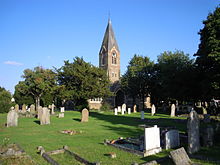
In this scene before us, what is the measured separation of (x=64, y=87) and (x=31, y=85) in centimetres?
559

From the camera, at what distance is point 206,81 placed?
60.8 ft

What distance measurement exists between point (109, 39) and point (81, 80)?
87.0 ft

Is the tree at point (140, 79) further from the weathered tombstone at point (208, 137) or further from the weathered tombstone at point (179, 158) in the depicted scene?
the weathered tombstone at point (179, 158)

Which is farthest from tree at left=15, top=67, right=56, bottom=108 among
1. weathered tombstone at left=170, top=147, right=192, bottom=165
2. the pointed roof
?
weathered tombstone at left=170, top=147, right=192, bottom=165

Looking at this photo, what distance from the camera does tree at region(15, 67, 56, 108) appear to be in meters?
31.3

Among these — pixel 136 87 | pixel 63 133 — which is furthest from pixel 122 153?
pixel 136 87

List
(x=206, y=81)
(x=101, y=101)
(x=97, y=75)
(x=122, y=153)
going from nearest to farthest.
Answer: (x=122, y=153)
(x=206, y=81)
(x=97, y=75)
(x=101, y=101)

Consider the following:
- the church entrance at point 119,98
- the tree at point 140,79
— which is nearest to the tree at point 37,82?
the tree at point 140,79

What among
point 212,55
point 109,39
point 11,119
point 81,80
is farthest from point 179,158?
point 109,39

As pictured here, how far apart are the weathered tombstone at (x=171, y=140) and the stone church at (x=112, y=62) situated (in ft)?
139

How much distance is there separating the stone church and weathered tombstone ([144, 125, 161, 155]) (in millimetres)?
43042

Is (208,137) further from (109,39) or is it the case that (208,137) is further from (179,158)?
(109,39)

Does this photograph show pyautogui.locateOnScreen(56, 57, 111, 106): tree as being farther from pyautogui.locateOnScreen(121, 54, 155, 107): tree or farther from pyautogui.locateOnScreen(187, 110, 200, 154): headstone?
pyautogui.locateOnScreen(187, 110, 200, 154): headstone

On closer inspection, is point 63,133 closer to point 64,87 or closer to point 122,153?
point 122,153
